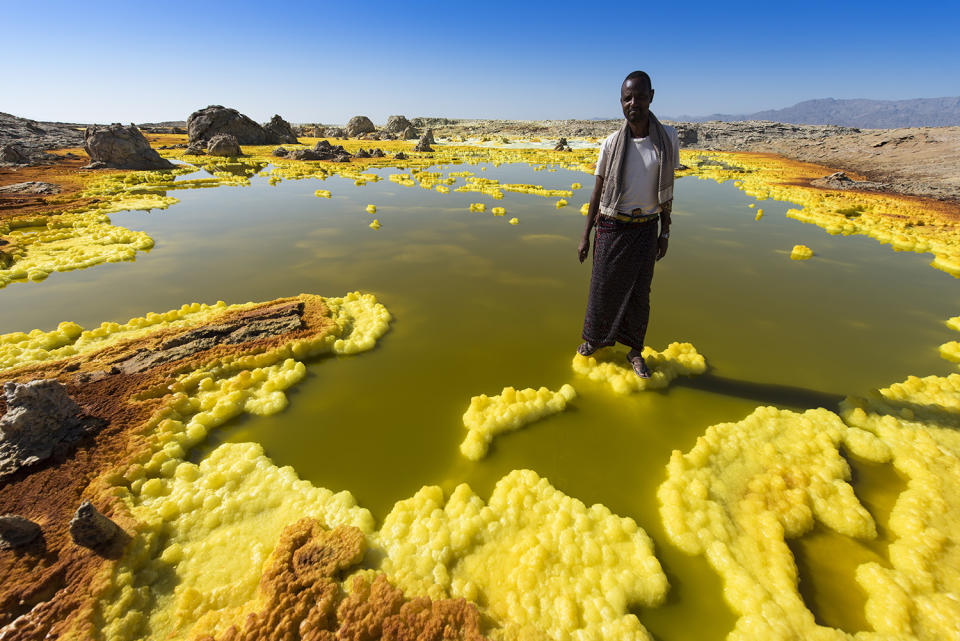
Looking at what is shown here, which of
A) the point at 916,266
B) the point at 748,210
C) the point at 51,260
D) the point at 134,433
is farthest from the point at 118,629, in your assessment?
the point at 748,210

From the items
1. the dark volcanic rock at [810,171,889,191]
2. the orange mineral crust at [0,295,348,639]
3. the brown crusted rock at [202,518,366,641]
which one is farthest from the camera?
the dark volcanic rock at [810,171,889,191]

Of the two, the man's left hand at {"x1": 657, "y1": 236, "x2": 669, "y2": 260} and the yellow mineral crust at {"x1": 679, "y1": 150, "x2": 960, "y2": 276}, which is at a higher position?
the man's left hand at {"x1": 657, "y1": 236, "x2": 669, "y2": 260}

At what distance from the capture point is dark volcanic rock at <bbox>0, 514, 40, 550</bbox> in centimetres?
254

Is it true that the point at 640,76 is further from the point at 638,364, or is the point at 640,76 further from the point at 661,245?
the point at 638,364

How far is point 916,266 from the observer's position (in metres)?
8.70

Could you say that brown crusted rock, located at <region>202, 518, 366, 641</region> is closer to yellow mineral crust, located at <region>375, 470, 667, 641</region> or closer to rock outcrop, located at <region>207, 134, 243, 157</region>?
yellow mineral crust, located at <region>375, 470, 667, 641</region>

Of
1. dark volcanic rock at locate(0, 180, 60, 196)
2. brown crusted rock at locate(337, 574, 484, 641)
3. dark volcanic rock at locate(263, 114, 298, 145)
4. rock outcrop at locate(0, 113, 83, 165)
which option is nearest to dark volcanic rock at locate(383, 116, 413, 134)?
dark volcanic rock at locate(263, 114, 298, 145)

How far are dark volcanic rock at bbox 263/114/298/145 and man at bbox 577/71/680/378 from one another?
175 feet

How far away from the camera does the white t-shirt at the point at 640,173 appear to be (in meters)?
3.80

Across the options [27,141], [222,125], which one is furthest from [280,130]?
[27,141]

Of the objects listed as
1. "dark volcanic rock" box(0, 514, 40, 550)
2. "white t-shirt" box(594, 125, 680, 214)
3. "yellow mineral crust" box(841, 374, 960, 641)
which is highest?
"white t-shirt" box(594, 125, 680, 214)

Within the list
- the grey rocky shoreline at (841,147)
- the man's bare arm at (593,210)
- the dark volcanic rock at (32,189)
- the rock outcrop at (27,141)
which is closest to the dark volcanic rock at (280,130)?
the grey rocky shoreline at (841,147)

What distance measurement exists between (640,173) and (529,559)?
3.64 metres

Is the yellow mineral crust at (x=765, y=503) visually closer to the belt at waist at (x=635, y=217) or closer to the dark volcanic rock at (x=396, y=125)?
the belt at waist at (x=635, y=217)
